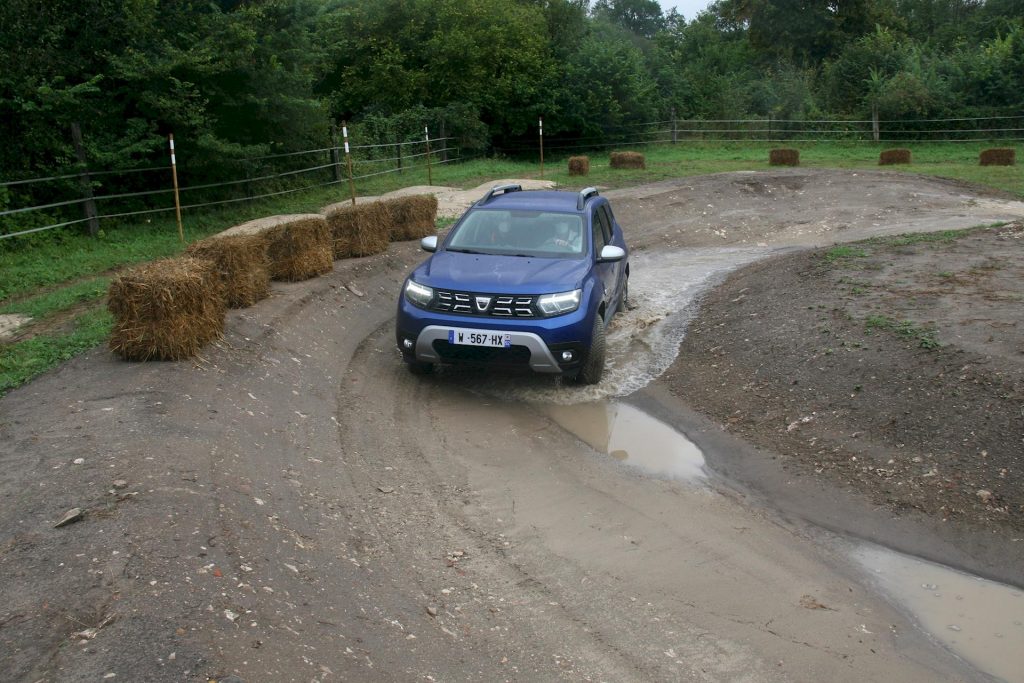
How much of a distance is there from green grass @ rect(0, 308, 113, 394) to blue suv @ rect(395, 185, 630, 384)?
316cm

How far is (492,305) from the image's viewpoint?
906 centimetres

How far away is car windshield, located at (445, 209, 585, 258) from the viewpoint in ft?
33.6

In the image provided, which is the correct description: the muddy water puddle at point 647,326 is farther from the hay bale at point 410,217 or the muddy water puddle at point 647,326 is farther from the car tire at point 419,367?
the hay bale at point 410,217

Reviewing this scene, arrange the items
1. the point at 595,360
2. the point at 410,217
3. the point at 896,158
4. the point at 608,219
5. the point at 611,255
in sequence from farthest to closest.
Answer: the point at 896,158, the point at 410,217, the point at 608,219, the point at 611,255, the point at 595,360

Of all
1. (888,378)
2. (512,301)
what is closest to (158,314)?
(512,301)

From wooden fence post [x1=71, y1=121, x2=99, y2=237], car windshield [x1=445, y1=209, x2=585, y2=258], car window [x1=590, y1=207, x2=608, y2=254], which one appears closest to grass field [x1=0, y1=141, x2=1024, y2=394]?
wooden fence post [x1=71, y1=121, x2=99, y2=237]

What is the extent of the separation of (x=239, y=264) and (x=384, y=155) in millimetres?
20670

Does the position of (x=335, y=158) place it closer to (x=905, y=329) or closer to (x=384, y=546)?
(x=905, y=329)

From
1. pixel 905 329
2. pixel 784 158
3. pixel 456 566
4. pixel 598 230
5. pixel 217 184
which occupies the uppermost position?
pixel 217 184

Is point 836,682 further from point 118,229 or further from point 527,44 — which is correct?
point 527,44

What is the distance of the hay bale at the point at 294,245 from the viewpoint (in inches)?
479

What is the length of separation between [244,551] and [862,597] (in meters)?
3.80

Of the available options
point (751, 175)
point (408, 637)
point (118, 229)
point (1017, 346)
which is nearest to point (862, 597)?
point (408, 637)

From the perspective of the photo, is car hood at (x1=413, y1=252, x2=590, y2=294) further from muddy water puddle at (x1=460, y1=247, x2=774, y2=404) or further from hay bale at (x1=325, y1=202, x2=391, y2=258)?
hay bale at (x1=325, y1=202, x2=391, y2=258)
